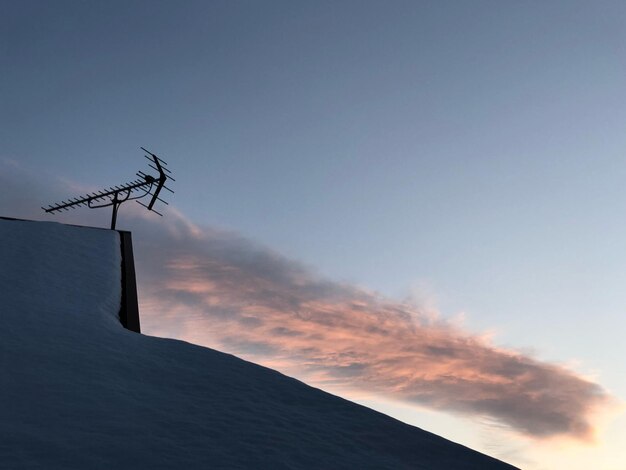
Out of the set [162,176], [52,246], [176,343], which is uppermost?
[162,176]

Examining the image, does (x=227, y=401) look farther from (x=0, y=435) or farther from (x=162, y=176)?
(x=162, y=176)

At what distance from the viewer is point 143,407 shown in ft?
17.9

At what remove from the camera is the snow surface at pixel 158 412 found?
4.51 meters

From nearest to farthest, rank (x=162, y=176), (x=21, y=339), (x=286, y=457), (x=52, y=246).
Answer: (x=286, y=457) → (x=21, y=339) → (x=52, y=246) → (x=162, y=176)

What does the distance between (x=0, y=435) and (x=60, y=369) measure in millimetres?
1747

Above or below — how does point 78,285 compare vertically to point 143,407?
above

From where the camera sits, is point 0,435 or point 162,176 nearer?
point 0,435

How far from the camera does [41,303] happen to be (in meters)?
8.52

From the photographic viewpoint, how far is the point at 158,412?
5.40 meters

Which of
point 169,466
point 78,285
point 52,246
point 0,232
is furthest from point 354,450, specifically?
point 0,232

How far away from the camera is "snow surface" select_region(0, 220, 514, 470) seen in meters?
4.51

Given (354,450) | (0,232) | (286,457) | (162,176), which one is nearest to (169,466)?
(286,457)

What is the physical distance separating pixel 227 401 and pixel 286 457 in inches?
55.4

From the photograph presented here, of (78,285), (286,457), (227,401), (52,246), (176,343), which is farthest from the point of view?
(52,246)
